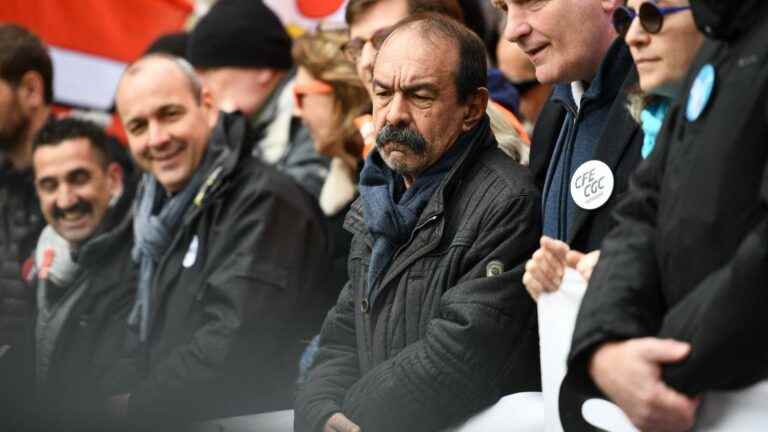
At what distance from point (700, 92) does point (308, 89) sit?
3627 millimetres

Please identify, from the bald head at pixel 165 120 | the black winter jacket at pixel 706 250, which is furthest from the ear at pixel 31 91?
the black winter jacket at pixel 706 250

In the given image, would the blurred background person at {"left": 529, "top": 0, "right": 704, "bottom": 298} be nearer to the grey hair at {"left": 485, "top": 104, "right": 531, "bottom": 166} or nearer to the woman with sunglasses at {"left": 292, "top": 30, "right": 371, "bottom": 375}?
the grey hair at {"left": 485, "top": 104, "right": 531, "bottom": 166}

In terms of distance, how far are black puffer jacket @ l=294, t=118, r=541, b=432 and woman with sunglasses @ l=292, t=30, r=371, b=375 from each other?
6.17 ft

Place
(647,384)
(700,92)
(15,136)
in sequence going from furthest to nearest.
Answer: (15,136), (700,92), (647,384)

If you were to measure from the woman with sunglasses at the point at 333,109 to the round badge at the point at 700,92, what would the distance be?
304cm

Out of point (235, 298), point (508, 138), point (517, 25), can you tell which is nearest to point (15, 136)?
point (235, 298)

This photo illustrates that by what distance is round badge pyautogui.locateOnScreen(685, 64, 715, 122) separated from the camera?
2.77 meters

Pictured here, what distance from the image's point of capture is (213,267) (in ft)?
17.8

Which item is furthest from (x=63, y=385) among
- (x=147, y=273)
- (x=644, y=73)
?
(x=644, y=73)

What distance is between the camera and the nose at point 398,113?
3920 mm

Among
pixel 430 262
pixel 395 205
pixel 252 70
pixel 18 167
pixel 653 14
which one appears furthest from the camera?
pixel 18 167

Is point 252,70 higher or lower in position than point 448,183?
lower

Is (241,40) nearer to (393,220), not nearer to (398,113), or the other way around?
(398,113)

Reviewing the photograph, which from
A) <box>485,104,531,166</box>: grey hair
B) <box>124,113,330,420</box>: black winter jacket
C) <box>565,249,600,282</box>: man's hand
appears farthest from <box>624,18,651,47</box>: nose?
<box>124,113,330,420</box>: black winter jacket
